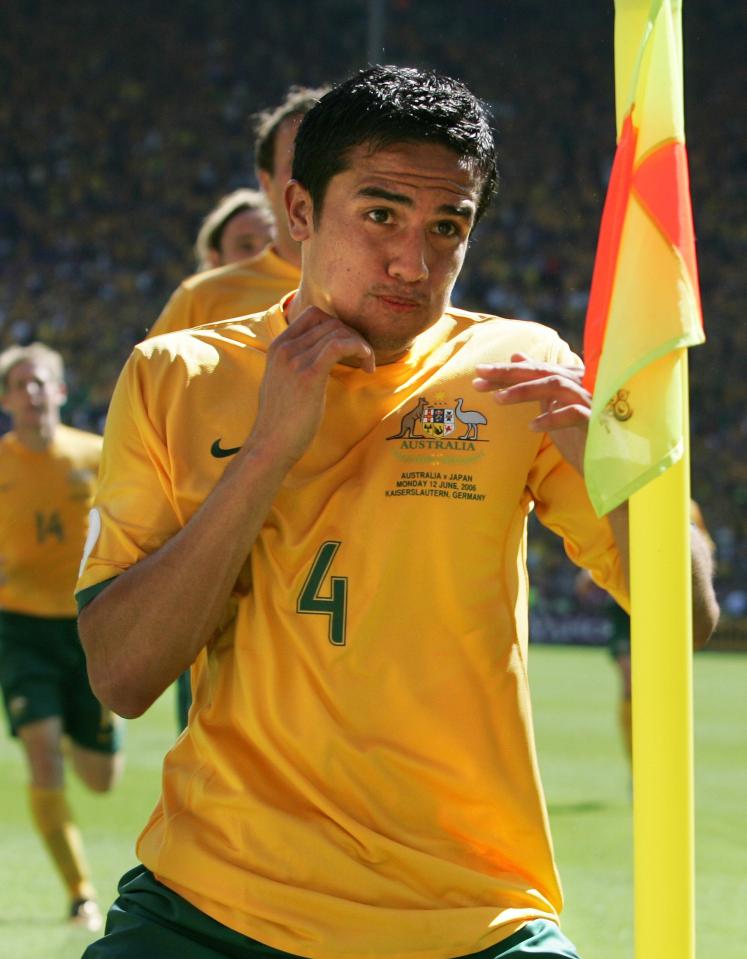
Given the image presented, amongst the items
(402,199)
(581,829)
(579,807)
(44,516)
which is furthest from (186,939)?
(579,807)

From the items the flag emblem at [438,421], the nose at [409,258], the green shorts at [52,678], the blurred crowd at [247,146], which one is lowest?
the green shorts at [52,678]

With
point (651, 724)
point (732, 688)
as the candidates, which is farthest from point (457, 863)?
point (732, 688)

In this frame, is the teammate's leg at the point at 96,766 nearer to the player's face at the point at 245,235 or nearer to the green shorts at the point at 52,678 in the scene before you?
the green shorts at the point at 52,678

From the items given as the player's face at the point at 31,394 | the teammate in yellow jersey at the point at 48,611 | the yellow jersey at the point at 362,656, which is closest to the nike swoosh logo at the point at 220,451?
the yellow jersey at the point at 362,656

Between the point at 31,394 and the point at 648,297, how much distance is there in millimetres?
6328

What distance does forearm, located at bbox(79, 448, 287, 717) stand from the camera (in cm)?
210

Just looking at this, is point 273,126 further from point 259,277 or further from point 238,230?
point 238,230

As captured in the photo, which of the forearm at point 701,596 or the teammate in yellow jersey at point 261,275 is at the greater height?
the teammate in yellow jersey at point 261,275

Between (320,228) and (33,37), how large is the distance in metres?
27.3

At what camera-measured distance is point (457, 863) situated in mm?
2080

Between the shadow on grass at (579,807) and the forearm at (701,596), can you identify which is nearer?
the forearm at (701,596)

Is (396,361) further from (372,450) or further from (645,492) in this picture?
(645,492)

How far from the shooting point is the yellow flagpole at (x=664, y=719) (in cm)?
158

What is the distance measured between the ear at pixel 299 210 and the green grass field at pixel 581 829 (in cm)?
377
